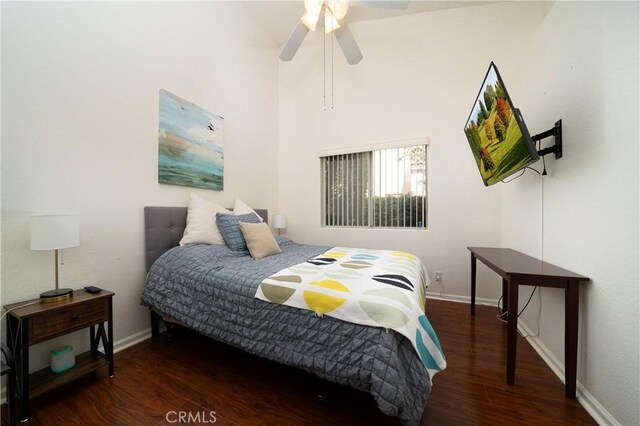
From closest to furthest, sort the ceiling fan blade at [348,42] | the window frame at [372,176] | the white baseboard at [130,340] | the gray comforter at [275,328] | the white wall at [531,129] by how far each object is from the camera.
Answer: the gray comforter at [275,328], the white wall at [531,129], the white baseboard at [130,340], the ceiling fan blade at [348,42], the window frame at [372,176]

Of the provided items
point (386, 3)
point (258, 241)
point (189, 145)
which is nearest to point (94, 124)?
point (189, 145)

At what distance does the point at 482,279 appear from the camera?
2.74 m

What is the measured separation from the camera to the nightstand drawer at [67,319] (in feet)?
4.16

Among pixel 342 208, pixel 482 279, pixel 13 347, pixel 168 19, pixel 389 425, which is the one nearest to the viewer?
pixel 389 425

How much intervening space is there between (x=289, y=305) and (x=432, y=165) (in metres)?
2.53

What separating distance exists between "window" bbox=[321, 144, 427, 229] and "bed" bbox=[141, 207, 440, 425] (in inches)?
52.5

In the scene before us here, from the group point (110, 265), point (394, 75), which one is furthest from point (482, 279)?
point (110, 265)

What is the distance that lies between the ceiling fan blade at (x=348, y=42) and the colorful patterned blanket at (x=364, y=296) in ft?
7.40

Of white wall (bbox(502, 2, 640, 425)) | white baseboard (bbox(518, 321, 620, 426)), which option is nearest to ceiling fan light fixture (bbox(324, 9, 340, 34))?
white wall (bbox(502, 2, 640, 425))

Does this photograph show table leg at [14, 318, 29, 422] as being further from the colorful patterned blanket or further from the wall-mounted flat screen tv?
the wall-mounted flat screen tv

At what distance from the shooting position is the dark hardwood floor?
1230 mm

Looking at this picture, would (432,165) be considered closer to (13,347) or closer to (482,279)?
(482,279)

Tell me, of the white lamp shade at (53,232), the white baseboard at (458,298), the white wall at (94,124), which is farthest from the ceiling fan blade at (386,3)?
the white baseboard at (458,298)

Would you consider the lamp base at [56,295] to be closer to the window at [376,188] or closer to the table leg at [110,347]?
the table leg at [110,347]
